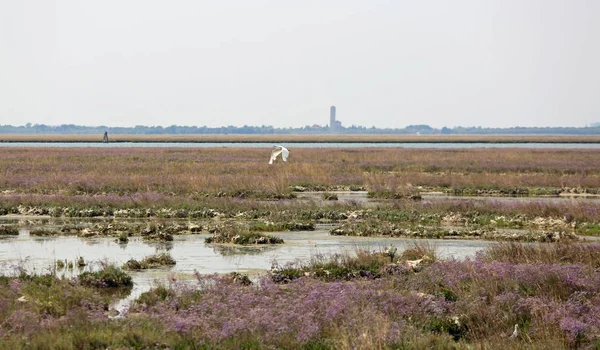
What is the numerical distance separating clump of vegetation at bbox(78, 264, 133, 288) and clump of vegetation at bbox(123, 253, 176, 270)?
176cm

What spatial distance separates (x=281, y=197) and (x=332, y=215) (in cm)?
720

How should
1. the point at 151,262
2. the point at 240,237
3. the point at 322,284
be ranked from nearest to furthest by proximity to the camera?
the point at 322,284 < the point at 151,262 < the point at 240,237

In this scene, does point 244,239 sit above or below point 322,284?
below

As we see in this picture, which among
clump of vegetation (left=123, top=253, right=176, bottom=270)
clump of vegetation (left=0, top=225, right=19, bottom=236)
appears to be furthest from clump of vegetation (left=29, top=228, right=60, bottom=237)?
clump of vegetation (left=123, top=253, right=176, bottom=270)

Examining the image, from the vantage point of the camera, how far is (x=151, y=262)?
1919 centimetres

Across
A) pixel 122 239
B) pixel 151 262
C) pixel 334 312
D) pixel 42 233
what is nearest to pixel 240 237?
pixel 122 239

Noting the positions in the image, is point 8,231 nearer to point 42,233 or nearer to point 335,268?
point 42,233

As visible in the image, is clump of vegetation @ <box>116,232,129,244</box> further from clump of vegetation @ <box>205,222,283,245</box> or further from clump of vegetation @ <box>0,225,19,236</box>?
clump of vegetation @ <box>0,225,19,236</box>

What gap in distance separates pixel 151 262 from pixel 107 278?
9.01 feet

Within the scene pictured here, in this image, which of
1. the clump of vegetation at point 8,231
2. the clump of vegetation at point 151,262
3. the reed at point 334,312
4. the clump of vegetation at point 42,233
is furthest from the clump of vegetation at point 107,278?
the clump of vegetation at point 8,231

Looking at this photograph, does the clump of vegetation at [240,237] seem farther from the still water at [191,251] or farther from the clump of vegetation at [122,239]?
the clump of vegetation at [122,239]

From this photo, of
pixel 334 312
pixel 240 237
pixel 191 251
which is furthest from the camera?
pixel 240 237

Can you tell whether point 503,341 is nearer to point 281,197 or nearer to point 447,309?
point 447,309

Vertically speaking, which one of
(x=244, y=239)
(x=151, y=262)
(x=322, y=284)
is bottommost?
(x=244, y=239)
